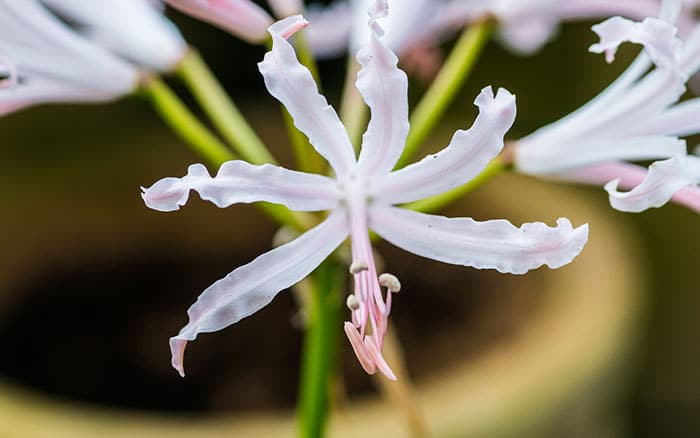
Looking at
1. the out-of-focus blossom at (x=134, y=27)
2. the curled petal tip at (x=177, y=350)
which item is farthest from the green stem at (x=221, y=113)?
the curled petal tip at (x=177, y=350)

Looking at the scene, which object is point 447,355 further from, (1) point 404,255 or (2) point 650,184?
(2) point 650,184

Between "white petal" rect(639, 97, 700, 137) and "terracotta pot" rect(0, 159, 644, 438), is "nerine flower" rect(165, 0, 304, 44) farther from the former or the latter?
"terracotta pot" rect(0, 159, 644, 438)

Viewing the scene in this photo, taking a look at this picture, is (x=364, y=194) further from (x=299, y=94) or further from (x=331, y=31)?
(x=331, y=31)

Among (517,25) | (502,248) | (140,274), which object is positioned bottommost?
(502,248)

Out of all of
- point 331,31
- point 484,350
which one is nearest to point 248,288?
point 331,31

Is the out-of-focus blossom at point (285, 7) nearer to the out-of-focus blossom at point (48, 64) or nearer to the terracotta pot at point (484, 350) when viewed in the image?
the out-of-focus blossom at point (48, 64)

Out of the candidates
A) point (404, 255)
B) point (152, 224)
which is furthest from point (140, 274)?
point (404, 255)
